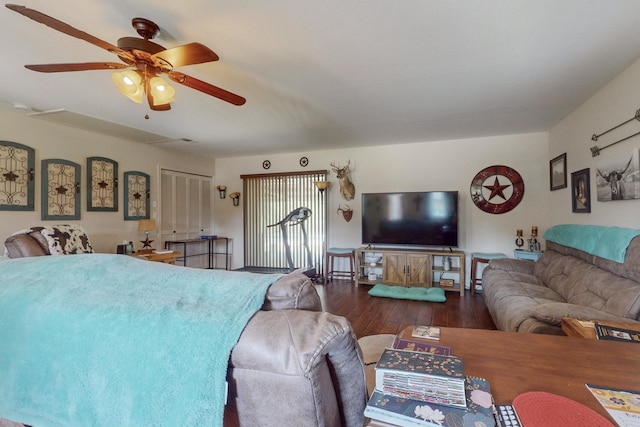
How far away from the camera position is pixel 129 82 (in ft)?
6.49

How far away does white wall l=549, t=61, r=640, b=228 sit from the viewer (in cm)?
238

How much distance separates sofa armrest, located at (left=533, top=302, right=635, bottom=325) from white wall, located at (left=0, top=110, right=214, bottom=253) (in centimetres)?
515

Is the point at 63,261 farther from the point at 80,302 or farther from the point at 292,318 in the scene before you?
the point at 292,318

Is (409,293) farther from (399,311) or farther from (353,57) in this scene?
(353,57)

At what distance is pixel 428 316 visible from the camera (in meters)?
3.45

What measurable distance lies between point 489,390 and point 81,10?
2.68 m

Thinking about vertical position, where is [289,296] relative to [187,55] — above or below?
below

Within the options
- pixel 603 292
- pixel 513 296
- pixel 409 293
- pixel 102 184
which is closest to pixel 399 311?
pixel 409 293

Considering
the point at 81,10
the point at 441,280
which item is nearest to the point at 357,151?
the point at 441,280

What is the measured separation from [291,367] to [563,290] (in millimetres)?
3036

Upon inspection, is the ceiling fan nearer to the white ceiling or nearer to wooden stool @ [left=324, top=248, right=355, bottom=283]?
the white ceiling

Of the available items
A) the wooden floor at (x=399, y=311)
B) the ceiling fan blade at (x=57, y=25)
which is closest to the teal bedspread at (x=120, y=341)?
the ceiling fan blade at (x=57, y=25)

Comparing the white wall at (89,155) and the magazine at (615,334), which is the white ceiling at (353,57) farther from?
the magazine at (615,334)

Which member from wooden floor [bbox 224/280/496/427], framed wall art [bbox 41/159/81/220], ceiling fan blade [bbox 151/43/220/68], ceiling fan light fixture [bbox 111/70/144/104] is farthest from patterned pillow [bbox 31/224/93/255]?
wooden floor [bbox 224/280/496/427]
